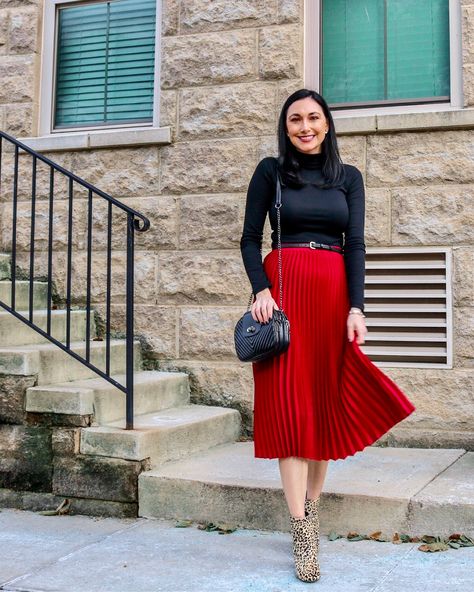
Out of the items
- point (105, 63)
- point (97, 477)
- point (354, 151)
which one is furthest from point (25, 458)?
point (105, 63)

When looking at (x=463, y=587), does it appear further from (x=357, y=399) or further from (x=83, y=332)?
(x=83, y=332)

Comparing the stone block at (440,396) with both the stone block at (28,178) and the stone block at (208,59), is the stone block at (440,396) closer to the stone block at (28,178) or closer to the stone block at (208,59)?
the stone block at (208,59)

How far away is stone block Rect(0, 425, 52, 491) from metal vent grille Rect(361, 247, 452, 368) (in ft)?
6.81

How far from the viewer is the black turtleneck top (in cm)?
318

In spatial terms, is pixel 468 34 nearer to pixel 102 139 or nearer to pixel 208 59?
pixel 208 59

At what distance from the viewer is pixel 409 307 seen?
492 centimetres

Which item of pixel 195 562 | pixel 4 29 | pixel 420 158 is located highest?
pixel 4 29

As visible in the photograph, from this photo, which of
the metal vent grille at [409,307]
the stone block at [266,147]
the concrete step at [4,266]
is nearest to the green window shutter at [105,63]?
the stone block at [266,147]

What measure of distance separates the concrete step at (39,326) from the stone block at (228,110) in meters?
1.49

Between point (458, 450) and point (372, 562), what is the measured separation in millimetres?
1636

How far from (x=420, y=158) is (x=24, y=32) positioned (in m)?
3.23

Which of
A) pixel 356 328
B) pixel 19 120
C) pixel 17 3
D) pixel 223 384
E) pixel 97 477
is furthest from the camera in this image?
pixel 17 3

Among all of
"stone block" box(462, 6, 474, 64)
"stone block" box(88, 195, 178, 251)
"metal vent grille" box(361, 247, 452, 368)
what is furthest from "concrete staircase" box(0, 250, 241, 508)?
"stone block" box(462, 6, 474, 64)

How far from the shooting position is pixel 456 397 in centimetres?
472
